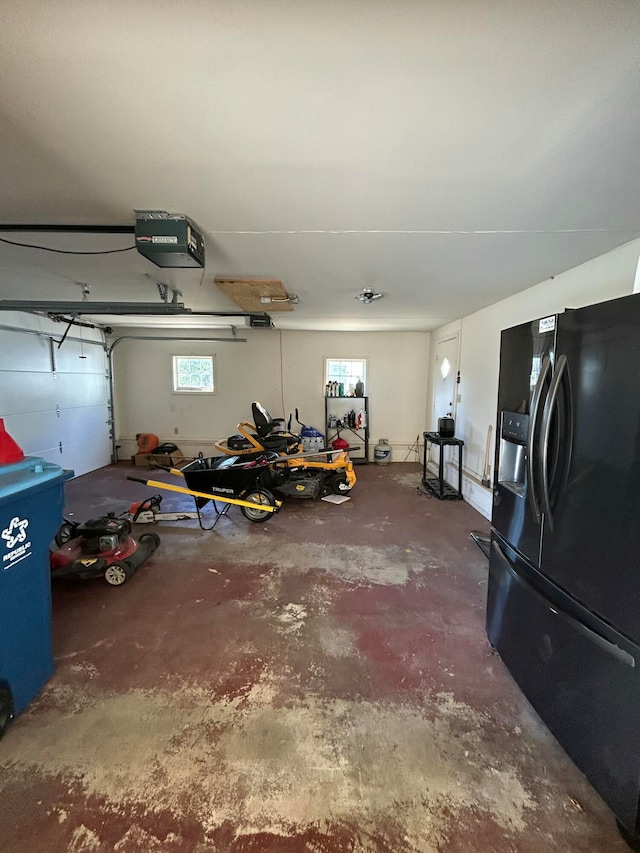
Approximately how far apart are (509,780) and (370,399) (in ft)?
17.8

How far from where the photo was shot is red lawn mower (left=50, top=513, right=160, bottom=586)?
7.78ft

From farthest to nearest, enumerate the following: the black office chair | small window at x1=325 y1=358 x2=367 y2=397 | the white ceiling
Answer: small window at x1=325 y1=358 x2=367 y2=397 < the black office chair < the white ceiling

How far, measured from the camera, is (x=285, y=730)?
142cm

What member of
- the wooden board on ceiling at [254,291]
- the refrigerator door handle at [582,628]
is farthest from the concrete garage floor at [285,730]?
the wooden board on ceiling at [254,291]

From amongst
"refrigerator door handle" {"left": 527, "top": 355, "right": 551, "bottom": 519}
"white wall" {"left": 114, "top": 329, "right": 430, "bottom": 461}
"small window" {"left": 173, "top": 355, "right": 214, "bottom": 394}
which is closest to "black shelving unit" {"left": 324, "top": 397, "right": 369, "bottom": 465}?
"white wall" {"left": 114, "top": 329, "right": 430, "bottom": 461}

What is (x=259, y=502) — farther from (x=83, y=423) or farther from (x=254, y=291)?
(x=83, y=423)

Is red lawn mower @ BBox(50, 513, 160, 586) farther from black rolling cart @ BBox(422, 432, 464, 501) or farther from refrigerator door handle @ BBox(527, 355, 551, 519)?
black rolling cart @ BBox(422, 432, 464, 501)

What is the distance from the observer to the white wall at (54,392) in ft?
13.6

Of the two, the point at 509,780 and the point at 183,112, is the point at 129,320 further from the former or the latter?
the point at 509,780

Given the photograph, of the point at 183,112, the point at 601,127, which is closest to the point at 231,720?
the point at 183,112

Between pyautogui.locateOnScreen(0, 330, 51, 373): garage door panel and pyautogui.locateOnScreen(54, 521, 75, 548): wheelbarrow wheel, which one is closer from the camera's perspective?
pyautogui.locateOnScreen(54, 521, 75, 548): wheelbarrow wheel

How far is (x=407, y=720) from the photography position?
1.47 m

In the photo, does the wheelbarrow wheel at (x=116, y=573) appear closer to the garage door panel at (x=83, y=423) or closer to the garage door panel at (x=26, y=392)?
the garage door panel at (x=26, y=392)

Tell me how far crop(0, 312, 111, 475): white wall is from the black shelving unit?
4118 millimetres
